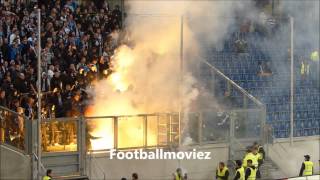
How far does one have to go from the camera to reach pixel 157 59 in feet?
56.3

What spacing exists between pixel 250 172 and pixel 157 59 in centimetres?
431

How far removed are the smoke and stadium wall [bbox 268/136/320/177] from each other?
2.06 metres

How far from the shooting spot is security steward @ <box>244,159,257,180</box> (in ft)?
46.5

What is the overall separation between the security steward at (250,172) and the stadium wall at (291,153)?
8.45ft

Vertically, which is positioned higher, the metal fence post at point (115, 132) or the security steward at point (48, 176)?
the metal fence post at point (115, 132)

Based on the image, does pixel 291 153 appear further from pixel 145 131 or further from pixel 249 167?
pixel 145 131

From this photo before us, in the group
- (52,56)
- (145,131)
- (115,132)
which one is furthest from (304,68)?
(52,56)

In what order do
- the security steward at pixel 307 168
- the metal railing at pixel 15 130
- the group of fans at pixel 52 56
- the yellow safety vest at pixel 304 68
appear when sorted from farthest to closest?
1. the yellow safety vest at pixel 304 68
2. the security steward at pixel 307 168
3. the group of fans at pixel 52 56
4. the metal railing at pixel 15 130

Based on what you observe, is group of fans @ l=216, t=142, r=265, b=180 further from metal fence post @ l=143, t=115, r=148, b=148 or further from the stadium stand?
the stadium stand

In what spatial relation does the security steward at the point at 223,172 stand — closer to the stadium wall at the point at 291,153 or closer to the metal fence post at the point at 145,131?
the metal fence post at the point at 145,131

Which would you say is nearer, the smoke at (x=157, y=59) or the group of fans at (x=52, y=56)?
the group of fans at (x=52, y=56)

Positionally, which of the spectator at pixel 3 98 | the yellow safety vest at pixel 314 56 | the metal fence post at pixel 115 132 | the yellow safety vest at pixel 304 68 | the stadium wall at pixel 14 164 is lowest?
the stadium wall at pixel 14 164

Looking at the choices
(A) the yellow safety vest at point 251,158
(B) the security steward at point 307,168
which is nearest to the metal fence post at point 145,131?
(A) the yellow safety vest at point 251,158

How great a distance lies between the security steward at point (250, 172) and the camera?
1419 centimetres
